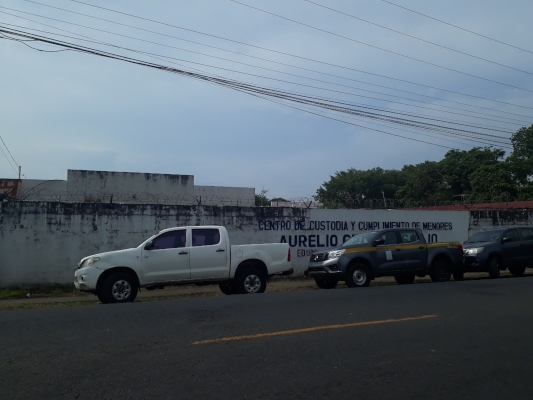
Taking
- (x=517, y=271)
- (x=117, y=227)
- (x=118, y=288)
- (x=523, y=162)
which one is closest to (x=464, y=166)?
(x=523, y=162)

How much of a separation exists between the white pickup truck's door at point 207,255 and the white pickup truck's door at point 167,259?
19cm

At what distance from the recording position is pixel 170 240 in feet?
42.7

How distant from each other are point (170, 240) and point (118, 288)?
63.6 inches

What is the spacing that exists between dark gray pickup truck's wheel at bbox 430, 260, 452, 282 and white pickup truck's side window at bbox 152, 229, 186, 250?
7556 mm

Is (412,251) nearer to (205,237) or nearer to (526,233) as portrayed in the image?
(526,233)

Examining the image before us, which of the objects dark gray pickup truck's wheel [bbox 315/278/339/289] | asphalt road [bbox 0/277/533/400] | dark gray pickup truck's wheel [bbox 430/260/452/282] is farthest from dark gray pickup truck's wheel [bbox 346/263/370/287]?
asphalt road [bbox 0/277/533/400]

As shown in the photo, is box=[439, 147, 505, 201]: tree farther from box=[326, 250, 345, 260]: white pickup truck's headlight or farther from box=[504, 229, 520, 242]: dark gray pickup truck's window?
box=[326, 250, 345, 260]: white pickup truck's headlight

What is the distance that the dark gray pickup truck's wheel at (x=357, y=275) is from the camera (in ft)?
47.9

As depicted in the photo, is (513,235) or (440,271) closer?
(440,271)

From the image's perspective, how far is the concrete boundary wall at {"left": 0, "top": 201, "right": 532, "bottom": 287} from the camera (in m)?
16.0

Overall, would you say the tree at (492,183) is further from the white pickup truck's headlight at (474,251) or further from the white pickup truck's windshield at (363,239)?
the white pickup truck's windshield at (363,239)

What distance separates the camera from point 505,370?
6.26 metres

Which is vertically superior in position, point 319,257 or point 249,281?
point 319,257

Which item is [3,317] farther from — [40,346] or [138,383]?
[138,383]
